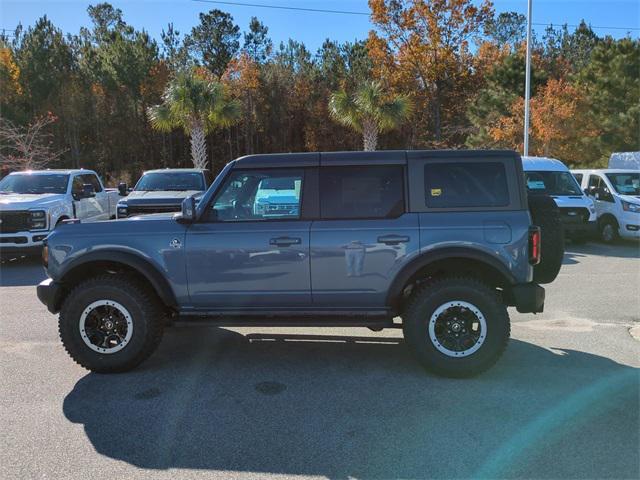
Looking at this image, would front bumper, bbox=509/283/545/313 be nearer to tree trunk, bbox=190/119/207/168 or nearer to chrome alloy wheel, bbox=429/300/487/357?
chrome alloy wheel, bbox=429/300/487/357

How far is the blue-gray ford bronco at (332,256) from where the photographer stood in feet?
15.1

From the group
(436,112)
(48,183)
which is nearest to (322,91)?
(436,112)

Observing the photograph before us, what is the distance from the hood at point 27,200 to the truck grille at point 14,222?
0.40ft

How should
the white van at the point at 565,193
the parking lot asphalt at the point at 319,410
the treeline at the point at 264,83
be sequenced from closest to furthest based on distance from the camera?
the parking lot asphalt at the point at 319,410 < the white van at the point at 565,193 < the treeline at the point at 264,83

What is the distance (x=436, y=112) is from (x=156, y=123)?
66.1 feet

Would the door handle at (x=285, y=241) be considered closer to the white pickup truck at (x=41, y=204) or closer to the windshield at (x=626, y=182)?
the white pickup truck at (x=41, y=204)

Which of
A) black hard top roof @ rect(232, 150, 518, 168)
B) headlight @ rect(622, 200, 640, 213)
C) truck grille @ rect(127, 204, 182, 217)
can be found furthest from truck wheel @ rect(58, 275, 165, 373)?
headlight @ rect(622, 200, 640, 213)

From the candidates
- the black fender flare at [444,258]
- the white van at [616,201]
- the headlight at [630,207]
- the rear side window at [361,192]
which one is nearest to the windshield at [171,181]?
the rear side window at [361,192]

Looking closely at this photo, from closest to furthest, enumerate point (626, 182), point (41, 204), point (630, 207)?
point (41, 204)
point (630, 207)
point (626, 182)

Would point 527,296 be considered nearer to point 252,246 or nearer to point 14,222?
point 252,246

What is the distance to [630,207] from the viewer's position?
1266 centimetres

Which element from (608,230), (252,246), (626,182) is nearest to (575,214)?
(608,230)

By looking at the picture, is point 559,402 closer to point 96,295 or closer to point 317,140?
point 96,295

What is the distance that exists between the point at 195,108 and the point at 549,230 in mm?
19479
